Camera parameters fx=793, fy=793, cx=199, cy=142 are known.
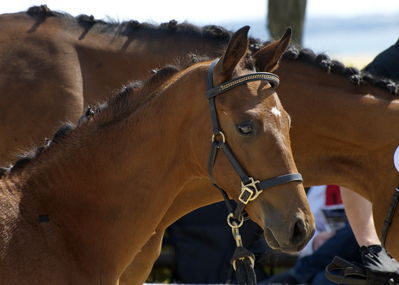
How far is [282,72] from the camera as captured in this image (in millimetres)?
4438

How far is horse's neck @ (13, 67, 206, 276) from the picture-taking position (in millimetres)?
3455

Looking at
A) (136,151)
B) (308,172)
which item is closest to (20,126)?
(136,151)

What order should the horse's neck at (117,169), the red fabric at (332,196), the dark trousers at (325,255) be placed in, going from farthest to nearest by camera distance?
the red fabric at (332,196)
the dark trousers at (325,255)
the horse's neck at (117,169)

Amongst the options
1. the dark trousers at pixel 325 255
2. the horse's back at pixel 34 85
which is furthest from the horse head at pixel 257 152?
the dark trousers at pixel 325 255

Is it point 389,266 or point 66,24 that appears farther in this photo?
point 66,24

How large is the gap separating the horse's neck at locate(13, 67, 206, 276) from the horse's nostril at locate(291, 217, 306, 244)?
57 centimetres

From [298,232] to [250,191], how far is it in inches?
10.2

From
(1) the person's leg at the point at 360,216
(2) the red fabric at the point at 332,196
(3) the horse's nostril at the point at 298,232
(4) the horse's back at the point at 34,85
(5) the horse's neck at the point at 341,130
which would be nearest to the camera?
(3) the horse's nostril at the point at 298,232

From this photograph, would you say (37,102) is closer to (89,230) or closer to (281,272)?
(89,230)

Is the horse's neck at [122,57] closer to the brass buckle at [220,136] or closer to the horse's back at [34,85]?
the horse's back at [34,85]

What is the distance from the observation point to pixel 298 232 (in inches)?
127

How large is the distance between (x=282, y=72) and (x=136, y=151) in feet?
4.21

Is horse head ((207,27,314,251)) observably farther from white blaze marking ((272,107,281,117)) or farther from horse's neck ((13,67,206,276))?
horse's neck ((13,67,206,276))

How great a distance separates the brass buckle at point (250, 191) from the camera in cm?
329
